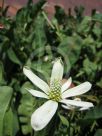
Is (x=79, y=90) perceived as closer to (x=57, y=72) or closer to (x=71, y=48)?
(x=57, y=72)

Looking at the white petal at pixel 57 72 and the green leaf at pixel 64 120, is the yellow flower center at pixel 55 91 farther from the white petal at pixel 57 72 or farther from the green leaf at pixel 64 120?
the green leaf at pixel 64 120

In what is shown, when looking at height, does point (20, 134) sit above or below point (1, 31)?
below

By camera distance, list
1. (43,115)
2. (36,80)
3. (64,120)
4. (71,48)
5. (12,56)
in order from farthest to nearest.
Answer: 1. (71,48)
2. (12,56)
3. (64,120)
4. (36,80)
5. (43,115)

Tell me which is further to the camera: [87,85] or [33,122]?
[87,85]

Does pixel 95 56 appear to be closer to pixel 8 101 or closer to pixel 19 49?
pixel 19 49

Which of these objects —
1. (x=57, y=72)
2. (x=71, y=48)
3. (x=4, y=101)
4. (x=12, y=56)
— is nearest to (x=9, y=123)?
(x=4, y=101)

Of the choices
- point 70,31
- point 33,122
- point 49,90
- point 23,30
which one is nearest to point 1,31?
point 23,30

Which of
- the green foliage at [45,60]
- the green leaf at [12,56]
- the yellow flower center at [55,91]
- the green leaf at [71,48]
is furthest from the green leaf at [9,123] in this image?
the green leaf at [71,48]
